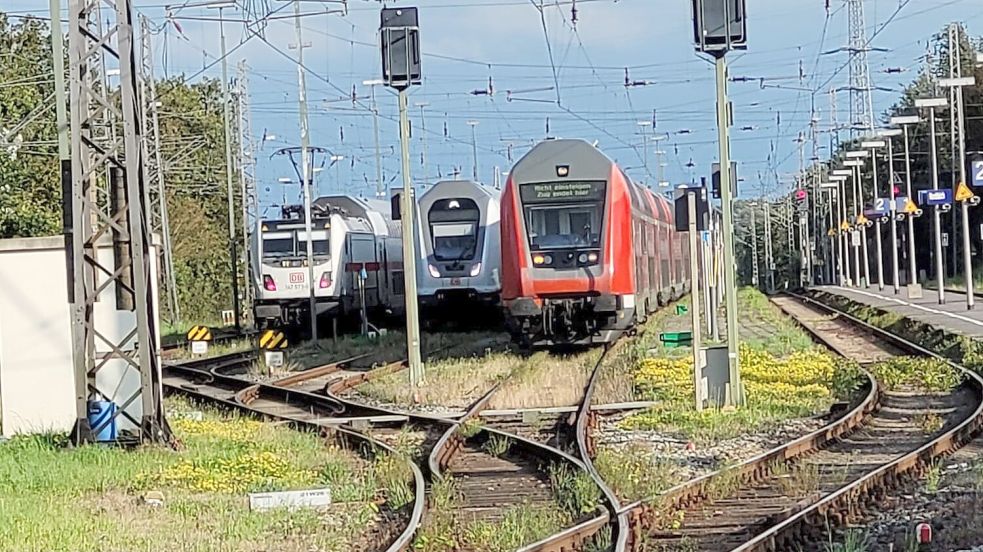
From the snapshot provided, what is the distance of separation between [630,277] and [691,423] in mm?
8903

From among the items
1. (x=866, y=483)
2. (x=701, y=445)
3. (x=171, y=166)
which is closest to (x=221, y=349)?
(x=701, y=445)

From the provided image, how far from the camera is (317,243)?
1396 inches

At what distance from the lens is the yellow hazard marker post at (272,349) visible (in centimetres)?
2648

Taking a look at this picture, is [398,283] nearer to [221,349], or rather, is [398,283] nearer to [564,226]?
[221,349]

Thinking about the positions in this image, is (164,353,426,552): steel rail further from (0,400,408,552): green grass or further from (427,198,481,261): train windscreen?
(427,198,481,261): train windscreen

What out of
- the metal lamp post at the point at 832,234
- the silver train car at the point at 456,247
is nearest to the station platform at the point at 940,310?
the silver train car at the point at 456,247

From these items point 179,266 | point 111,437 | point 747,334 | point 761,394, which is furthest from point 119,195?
point 179,266

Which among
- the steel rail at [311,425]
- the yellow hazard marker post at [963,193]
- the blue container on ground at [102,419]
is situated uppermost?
the yellow hazard marker post at [963,193]

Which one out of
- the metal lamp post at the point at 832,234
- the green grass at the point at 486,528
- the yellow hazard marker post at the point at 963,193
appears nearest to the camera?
the green grass at the point at 486,528

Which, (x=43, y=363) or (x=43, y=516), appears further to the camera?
(x=43, y=363)

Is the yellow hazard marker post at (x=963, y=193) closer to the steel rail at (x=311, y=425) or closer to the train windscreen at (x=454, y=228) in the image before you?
the train windscreen at (x=454, y=228)

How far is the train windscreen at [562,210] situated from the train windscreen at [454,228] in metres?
6.73

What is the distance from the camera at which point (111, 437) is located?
46.9 ft

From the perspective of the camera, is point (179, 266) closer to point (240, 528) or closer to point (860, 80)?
point (860, 80)
